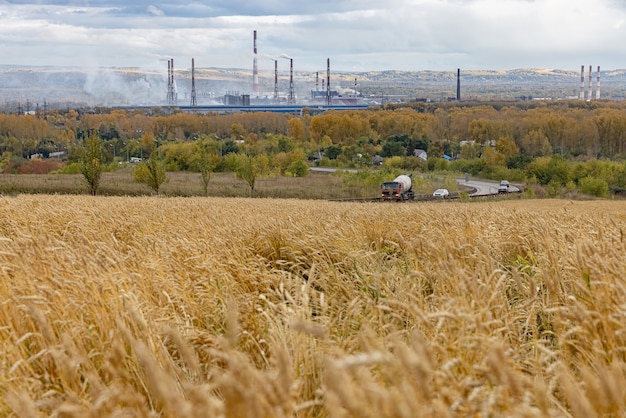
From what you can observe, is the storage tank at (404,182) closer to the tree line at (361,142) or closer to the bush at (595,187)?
the tree line at (361,142)

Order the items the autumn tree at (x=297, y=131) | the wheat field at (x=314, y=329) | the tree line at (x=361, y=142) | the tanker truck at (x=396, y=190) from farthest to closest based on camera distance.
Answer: the autumn tree at (x=297, y=131)
the tree line at (x=361, y=142)
the tanker truck at (x=396, y=190)
the wheat field at (x=314, y=329)

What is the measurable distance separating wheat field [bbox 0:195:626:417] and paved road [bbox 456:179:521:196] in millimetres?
58609

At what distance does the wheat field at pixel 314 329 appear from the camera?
7.95 feet

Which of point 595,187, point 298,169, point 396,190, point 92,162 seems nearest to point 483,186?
point 595,187

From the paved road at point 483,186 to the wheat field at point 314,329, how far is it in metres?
58.6

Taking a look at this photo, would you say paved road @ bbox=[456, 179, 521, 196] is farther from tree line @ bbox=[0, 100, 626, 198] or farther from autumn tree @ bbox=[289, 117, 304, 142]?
autumn tree @ bbox=[289, 117, 304, 142]

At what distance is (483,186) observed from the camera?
7369 centimetres

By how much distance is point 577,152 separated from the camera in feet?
369

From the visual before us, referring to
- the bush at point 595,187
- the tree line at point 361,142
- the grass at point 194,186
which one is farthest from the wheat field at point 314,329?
the bush at point 595,187

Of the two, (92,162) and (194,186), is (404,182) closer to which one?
(194,186)

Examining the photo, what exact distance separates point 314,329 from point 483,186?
241 ft

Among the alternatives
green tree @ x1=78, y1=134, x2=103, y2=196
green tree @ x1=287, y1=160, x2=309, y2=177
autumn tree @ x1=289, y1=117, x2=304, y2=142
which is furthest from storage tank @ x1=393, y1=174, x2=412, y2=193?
autumn tree @ x1=289, y1=117, x2=304, y2=142

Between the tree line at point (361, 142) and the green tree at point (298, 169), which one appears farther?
the tree line at point (361, 142)

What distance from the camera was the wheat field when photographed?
2424mm
